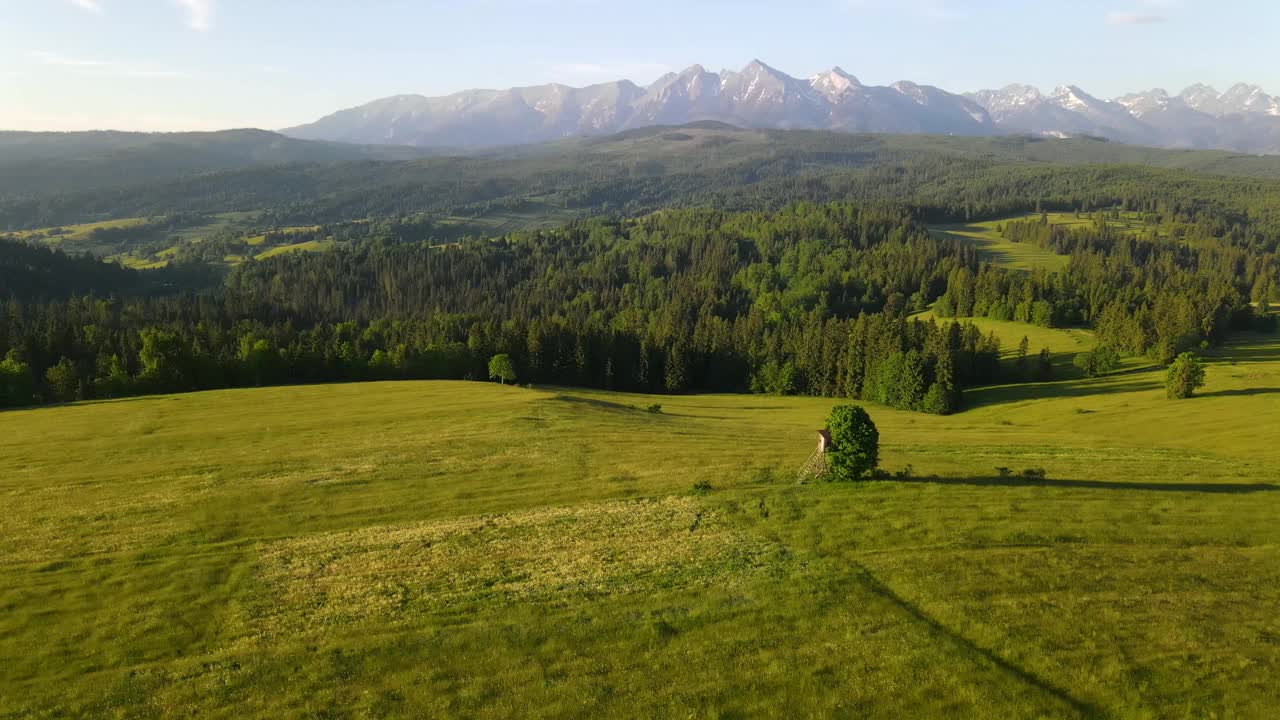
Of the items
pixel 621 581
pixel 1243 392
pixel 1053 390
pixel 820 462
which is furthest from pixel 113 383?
pixel 1243 392

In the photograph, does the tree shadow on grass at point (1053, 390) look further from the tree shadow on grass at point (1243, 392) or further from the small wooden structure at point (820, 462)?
the small wooden structure at point (820, 462)

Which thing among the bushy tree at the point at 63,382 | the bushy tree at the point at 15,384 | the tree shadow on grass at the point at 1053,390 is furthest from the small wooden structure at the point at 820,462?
the bushy tree at the point at 63,382

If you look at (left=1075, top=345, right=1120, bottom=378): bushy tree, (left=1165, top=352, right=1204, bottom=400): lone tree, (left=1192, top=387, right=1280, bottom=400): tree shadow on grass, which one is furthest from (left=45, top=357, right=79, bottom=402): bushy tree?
(left=1075, top=345, right=1120, bottom=378): bushy tree

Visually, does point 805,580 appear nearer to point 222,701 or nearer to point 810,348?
point 222,701

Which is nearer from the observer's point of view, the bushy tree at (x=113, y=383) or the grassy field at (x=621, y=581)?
the grassy field at (x=621, y=581)

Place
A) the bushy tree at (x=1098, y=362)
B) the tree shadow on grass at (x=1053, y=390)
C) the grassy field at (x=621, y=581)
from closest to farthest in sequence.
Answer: the grassy field at (x=621, y=581)
the tree shadow on grass at (x=1053, y=390)
the bushy tree at (x=1098, y=362)
